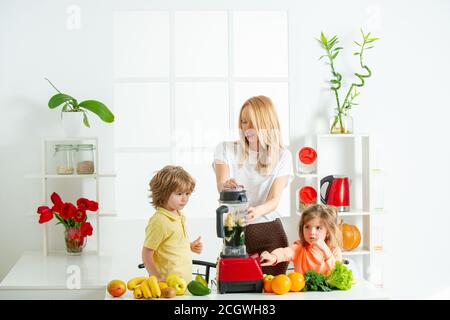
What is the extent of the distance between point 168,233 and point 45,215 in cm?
78

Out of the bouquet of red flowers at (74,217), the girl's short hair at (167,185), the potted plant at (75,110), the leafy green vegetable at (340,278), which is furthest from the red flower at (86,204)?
the leafy green vegetable at (340,278)

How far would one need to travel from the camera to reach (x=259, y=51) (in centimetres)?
225

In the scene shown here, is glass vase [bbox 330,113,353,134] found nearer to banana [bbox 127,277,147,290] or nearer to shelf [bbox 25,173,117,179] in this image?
shelf [bbox 25,173,117,179]

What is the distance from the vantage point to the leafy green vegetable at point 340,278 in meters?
1.54

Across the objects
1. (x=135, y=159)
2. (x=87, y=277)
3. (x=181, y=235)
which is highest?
(x=135, y=159)

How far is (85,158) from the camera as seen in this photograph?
2.35 m

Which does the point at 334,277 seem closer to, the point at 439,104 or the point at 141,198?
the point at 141,198

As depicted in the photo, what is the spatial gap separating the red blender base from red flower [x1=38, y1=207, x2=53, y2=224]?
942mm

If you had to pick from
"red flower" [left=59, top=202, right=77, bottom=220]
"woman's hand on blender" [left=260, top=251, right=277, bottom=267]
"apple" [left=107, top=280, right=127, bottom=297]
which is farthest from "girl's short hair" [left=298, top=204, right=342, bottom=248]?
"red flower" [left=59, top=202, right=77, bottom=220]

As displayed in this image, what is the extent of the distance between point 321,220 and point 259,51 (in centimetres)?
74

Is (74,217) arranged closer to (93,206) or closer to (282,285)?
(93,206)

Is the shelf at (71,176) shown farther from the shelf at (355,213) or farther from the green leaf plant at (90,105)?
the shelf at (355,213)

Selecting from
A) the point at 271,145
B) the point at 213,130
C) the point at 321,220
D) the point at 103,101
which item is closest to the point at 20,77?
the point at 103,101

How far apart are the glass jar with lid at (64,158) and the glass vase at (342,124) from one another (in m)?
0.96
